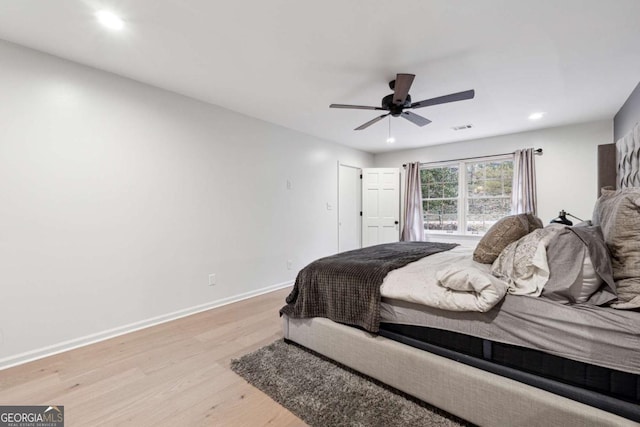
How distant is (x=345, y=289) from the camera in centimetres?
197

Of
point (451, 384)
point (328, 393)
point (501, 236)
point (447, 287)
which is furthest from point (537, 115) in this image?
point (328, 393)

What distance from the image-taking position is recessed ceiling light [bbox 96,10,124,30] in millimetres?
1743

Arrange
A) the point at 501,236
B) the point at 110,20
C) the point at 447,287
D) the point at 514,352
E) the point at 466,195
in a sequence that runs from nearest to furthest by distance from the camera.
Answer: the point at 514,352 → the point at 447,287 → the point at 110,20 → the point at 501,236 → the point at 466,195

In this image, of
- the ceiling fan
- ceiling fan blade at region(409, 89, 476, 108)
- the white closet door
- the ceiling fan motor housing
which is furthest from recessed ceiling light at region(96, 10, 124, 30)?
the white closet door

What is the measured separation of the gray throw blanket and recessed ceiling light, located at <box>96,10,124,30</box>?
86.8 inches

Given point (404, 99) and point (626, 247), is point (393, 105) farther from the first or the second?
point (626, 247)

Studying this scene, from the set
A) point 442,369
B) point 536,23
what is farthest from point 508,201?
point 442,369

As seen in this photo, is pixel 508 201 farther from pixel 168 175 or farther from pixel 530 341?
pixel 168 175

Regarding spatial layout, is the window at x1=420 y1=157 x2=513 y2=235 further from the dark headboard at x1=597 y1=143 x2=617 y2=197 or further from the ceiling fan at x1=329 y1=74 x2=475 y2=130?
the ceiling fan at x1=329 y1=74 x2=475 y2=130

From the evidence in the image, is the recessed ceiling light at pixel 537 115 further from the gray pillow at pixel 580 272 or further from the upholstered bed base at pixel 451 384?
the upholstered bed base at pixel 451 384

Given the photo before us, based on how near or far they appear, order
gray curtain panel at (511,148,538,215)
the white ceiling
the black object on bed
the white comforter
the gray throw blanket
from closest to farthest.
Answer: the black object on bed
the white comforter
the white ceiling
the gray throw blanket
gray curtain panel at (511,148,538,215)

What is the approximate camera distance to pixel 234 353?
2.21 m

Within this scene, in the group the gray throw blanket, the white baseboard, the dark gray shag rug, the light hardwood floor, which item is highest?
the gray throw blanket

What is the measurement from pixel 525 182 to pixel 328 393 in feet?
14.2
